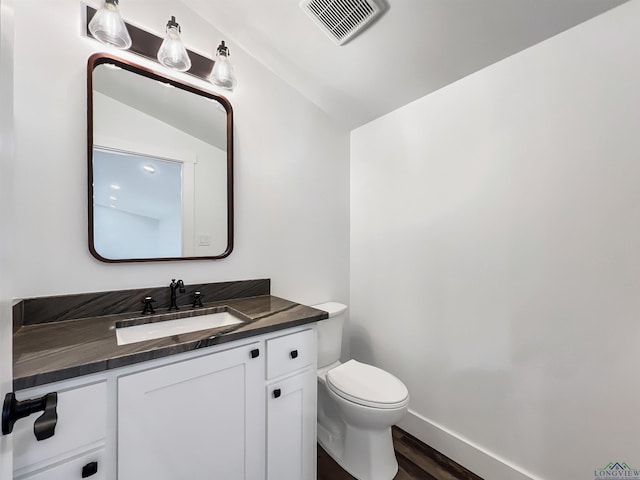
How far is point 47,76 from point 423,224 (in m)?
1.99

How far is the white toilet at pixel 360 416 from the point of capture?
1.34 m

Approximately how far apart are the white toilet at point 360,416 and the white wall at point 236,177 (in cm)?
59

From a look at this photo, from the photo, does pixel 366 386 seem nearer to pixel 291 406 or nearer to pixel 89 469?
pixel 291 406

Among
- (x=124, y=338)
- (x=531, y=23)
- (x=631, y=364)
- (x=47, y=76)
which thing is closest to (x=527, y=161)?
(x=531, y=23)

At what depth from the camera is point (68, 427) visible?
0.74m

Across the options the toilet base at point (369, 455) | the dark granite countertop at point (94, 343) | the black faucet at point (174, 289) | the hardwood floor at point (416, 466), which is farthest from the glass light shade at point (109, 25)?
the hardwood floor at point (416, 466)

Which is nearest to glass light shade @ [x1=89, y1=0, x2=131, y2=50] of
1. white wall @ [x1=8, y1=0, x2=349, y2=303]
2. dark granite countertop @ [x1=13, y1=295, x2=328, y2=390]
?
white wall @ [x1=8, y1=0, x2=349, y2=303]

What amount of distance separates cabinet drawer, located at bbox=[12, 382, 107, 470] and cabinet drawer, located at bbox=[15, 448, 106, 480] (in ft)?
0.11

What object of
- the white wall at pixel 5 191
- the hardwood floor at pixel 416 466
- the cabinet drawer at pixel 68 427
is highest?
the white wall at pixel 5 191

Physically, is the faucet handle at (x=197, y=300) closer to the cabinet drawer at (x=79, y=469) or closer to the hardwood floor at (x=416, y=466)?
the cabinet drawer at (x=79, y=469)

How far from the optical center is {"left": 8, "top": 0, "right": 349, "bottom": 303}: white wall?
1.09 meters

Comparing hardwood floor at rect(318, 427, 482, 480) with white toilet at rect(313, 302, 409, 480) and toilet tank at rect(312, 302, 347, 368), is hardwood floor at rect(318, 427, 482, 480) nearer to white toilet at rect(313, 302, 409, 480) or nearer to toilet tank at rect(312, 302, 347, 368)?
white toilet at rect(313, 302, 409, 480)

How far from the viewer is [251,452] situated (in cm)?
108

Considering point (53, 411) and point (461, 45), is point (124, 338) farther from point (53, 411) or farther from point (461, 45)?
point (461, 45)
